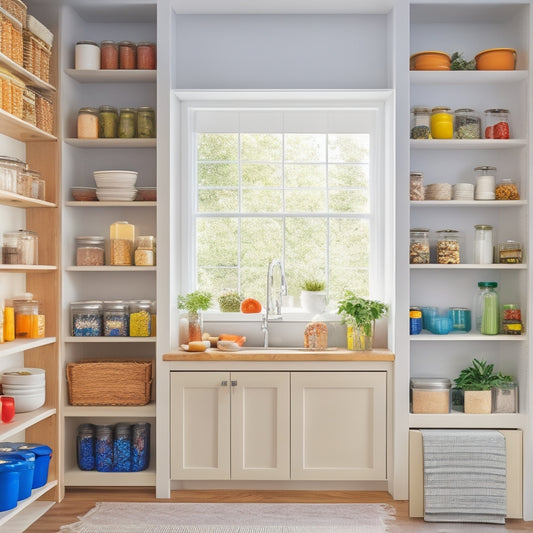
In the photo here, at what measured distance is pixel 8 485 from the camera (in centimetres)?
335

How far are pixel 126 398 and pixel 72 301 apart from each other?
0.72m

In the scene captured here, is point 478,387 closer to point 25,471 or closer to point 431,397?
point 431,397

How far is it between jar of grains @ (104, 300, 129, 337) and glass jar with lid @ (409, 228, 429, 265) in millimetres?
1851

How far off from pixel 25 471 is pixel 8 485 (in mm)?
191

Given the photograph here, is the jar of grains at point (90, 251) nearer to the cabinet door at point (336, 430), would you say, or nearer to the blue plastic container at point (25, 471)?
the blue plastic container at point (25, 471)

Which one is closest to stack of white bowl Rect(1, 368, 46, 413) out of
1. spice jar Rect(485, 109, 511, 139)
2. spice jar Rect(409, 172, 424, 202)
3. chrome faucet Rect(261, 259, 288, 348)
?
chrome faucet Rect(261, 259, 288, 348)

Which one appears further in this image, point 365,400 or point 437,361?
point 437,361

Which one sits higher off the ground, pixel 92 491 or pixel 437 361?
pixel 437 361

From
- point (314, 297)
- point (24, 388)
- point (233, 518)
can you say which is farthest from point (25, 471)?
point (314, 297)

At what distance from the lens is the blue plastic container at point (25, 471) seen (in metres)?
3.53

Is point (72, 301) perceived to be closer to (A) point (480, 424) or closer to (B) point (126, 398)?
(B) point (126, 398)

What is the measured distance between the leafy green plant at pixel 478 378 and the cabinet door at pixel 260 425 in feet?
3.59

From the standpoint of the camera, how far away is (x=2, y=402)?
3564 mm

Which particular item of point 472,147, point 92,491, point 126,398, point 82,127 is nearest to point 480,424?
point 472,147
